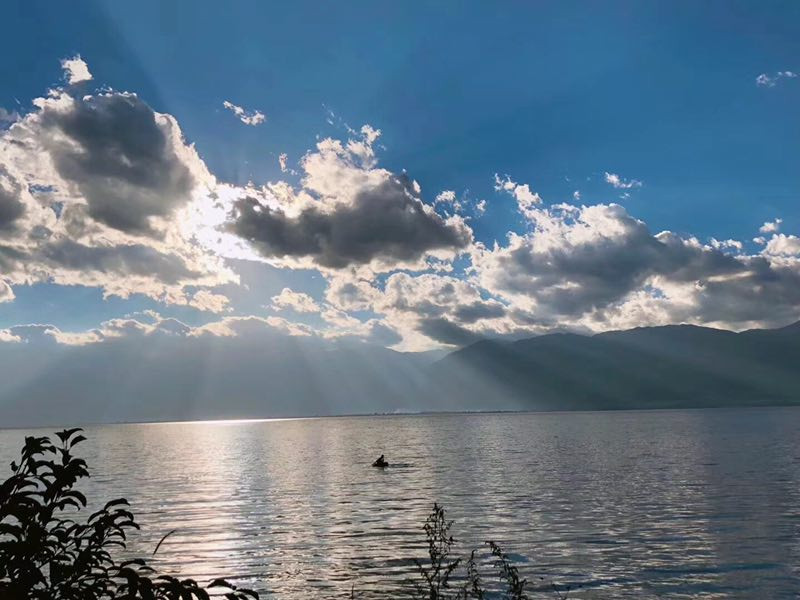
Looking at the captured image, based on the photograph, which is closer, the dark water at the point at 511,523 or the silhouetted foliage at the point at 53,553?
the silhouetted foliage at the point at 53,553

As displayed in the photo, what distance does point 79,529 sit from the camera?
19.0 feet

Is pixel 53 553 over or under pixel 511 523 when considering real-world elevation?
over

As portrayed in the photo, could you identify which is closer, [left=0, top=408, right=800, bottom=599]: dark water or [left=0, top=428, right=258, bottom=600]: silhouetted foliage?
[left=0, top=428, right=258, bottom=600]: silhouetted foliage

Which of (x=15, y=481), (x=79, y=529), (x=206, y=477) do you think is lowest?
(x=206, y=477)

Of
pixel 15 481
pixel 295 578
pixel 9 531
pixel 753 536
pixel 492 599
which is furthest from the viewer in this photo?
pixel 753 536

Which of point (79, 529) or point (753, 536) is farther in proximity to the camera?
point (753, 536)

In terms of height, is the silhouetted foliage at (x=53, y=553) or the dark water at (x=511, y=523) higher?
the silhouetted foliage at (x=53, y=553)

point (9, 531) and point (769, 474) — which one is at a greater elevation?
point (9, 531)

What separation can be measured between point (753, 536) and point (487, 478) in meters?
40.1

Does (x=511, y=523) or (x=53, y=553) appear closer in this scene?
(x=53, y=553)

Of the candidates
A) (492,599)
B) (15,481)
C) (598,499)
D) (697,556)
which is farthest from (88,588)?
(598,499)

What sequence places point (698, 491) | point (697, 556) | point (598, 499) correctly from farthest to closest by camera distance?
point (698, 491)
point (598, 499)
point (697, 556)

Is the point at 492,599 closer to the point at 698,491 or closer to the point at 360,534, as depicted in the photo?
the point at 360,534

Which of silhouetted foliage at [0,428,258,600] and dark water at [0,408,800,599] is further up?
silhouetted foliage at [0,428,258,600]
